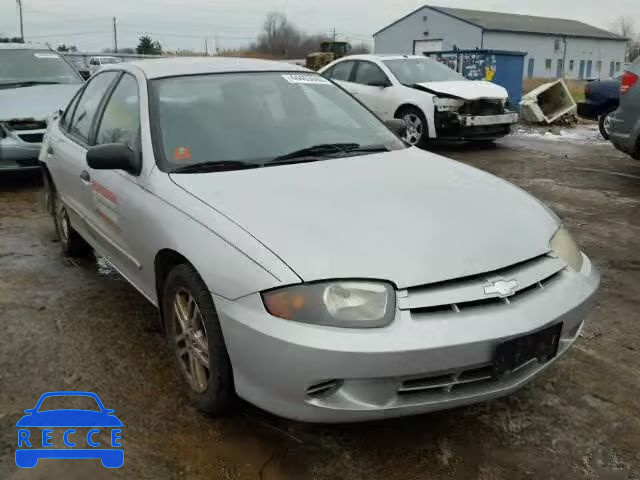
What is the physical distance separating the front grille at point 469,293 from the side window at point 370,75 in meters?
8.65

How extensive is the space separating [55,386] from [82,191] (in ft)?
4.63

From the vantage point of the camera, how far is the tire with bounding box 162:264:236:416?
2.51 m

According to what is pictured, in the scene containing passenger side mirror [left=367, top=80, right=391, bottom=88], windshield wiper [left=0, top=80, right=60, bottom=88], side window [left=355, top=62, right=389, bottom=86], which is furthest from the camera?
side window [left=355, top=62, right=389, bottom=86]

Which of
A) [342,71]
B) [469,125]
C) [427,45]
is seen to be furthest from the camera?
[427,45]

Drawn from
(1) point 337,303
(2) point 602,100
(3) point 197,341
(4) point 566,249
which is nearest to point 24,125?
(3) point 197,341

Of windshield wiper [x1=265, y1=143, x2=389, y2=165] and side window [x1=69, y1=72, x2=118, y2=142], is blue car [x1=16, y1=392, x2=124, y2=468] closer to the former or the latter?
windshield wiper [x1=265, y1=143, x2=389, y2=165]

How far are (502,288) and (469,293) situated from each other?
0.15 meters

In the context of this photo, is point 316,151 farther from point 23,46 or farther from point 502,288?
point 23,46

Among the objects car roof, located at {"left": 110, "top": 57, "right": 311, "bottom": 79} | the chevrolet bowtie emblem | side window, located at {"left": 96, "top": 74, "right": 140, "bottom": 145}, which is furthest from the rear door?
the chevrolet bowtie emblem

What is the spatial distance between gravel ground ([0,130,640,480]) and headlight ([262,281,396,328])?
0.65m

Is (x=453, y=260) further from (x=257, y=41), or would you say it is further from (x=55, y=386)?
(x=257, y=41)

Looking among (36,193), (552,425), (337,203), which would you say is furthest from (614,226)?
(36,193)

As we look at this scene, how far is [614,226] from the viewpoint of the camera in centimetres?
575

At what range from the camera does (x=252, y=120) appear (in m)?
3.39
